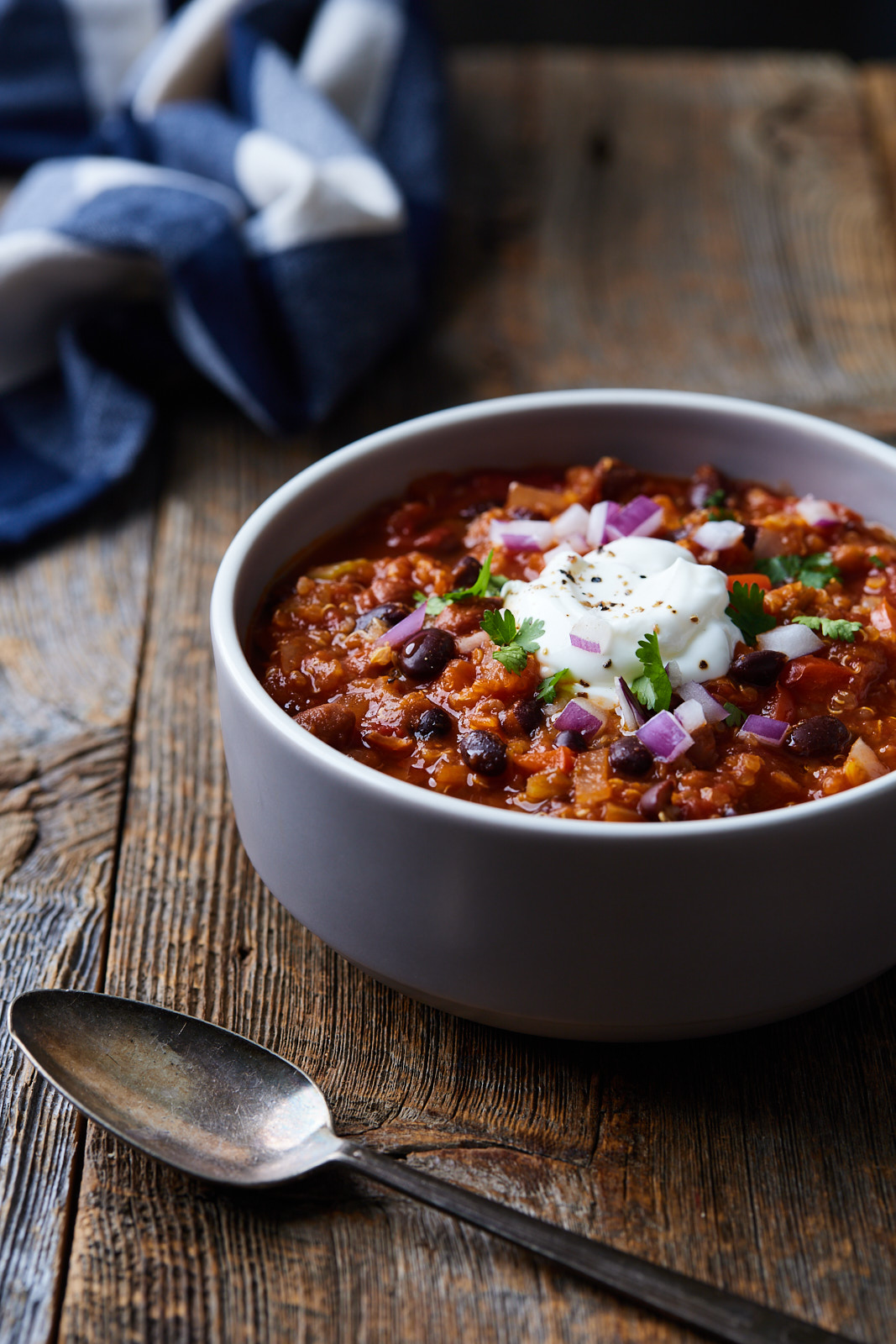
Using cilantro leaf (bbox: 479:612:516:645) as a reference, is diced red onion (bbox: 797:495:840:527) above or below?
below

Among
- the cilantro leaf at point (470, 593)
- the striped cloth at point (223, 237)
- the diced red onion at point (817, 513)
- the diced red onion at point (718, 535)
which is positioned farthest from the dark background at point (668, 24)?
the cilantro leaf at point (470, 593)

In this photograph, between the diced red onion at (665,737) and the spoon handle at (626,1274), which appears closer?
the spoon handle at (626,1274)

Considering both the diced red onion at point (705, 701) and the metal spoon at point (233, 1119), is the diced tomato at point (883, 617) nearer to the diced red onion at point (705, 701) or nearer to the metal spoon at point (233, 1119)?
the diced red onion at point (705, 701)

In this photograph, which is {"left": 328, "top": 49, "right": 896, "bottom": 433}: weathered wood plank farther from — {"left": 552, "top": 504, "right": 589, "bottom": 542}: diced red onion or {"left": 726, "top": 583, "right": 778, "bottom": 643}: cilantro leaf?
{"left": 726, "top": 583, "right": 778, "bottom": 643}: cilantro leaf

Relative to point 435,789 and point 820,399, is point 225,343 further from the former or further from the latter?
point 435,789

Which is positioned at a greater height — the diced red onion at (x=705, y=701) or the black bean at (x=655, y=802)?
the black bean at (x=655, y=802)

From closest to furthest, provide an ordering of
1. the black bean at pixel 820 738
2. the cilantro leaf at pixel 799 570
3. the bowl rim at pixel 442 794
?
the bowl rim at pixel 442 794 < the black bean at pixel 820 738 < the cilantro leaf at pixel 799 570

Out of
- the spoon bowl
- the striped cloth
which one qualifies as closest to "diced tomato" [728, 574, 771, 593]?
the spoon bowl
